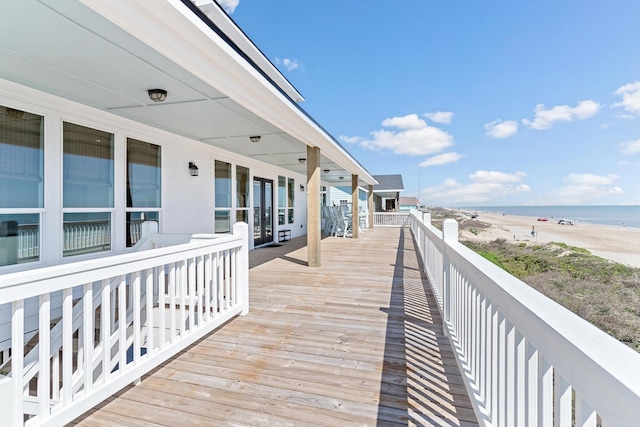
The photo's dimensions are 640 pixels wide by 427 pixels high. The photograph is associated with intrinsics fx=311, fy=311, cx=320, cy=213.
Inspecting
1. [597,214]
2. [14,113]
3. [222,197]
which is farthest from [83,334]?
[597,214]

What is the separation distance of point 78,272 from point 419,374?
2266 millimetres

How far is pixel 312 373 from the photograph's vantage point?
2.26 m

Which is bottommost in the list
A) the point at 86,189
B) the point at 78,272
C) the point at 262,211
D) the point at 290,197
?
the point at 78,272

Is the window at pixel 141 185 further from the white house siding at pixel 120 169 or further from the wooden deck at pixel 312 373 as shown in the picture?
the wooden deck at pixel 312 373

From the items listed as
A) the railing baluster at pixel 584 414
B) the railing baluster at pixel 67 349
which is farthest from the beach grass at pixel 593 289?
the railing baluster at pixel 67 349

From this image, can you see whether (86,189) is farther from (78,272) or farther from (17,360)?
(17,360)

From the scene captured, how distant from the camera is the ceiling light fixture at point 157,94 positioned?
330 centimetres

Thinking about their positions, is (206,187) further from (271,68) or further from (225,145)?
(271,68)

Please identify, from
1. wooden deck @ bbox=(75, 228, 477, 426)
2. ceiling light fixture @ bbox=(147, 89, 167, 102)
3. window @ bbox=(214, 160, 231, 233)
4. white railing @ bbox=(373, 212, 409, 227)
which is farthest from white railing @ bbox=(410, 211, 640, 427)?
white railing @ bbox=(373, 212, 409, 227)

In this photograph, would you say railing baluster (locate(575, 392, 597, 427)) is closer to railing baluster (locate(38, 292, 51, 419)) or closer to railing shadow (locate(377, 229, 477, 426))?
railing shadow (locate(377, 229, 477, 426))

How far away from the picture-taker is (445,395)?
6.50 feet

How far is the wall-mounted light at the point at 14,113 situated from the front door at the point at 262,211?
5.36m

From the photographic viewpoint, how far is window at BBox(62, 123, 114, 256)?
3789 mm

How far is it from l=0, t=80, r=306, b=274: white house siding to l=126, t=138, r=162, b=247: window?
108 millimetres
